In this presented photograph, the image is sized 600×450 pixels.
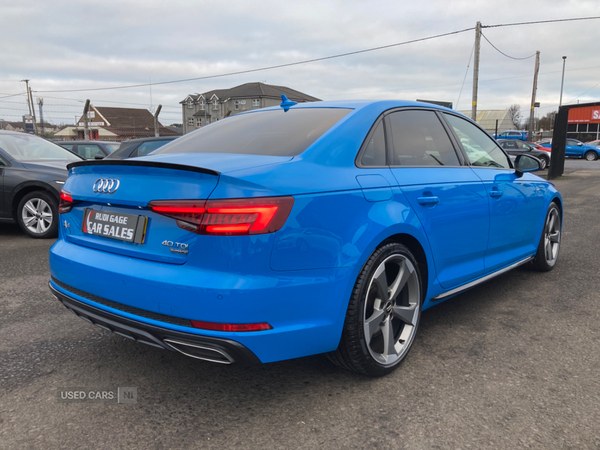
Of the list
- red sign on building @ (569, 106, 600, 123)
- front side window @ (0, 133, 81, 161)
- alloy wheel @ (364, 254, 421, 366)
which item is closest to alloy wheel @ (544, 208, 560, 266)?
alloy wheel @ (364, 254, 421, 366)

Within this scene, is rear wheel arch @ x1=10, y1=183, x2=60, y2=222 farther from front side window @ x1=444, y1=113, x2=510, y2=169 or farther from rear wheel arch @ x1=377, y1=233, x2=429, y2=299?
rear wheel arch @ x1=377, y1=233, x2=429, y2=299

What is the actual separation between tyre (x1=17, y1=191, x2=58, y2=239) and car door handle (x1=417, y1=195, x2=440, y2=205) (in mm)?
5775

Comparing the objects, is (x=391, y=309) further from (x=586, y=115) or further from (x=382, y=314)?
(x=586, y=115)

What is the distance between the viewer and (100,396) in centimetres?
255

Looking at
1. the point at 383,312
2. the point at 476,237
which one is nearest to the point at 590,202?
the point at 476,237

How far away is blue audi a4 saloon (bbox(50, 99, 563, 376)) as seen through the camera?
211 cm

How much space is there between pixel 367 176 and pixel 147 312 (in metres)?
1.28

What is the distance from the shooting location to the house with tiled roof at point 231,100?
71.0 metres

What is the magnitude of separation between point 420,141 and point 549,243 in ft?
8.06

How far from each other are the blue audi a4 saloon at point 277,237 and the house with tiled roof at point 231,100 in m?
66.7

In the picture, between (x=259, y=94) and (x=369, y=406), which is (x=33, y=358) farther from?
(x=259, y=94)

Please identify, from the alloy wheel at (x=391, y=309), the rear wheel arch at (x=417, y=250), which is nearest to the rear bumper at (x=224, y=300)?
the alloy wheel at (x=391, y=309)

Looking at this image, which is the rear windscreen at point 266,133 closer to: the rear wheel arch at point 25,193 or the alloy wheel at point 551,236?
the alloy wheel at point 551,236

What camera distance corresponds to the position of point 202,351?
2150 millimetres
